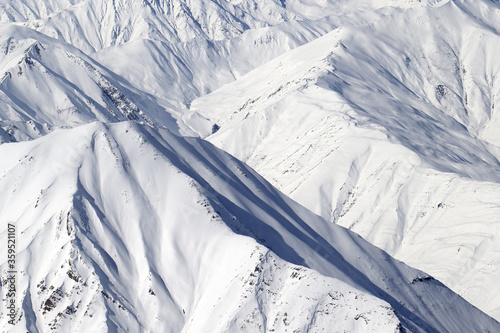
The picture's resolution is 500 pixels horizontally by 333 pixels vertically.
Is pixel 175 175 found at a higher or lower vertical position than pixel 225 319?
higher

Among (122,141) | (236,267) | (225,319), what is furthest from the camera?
(122,141)

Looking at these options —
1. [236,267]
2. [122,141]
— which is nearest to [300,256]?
[236,267]

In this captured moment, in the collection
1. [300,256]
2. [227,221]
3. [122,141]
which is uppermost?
[122,141]

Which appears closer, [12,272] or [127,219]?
[12,272]

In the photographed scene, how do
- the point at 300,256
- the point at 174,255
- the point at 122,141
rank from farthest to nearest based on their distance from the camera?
1. the point at 122,141
2. the point at 300,256
3. the point at 174,255

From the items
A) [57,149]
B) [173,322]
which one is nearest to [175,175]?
[57,149]

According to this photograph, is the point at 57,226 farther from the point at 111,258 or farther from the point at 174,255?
the point at 174,255
